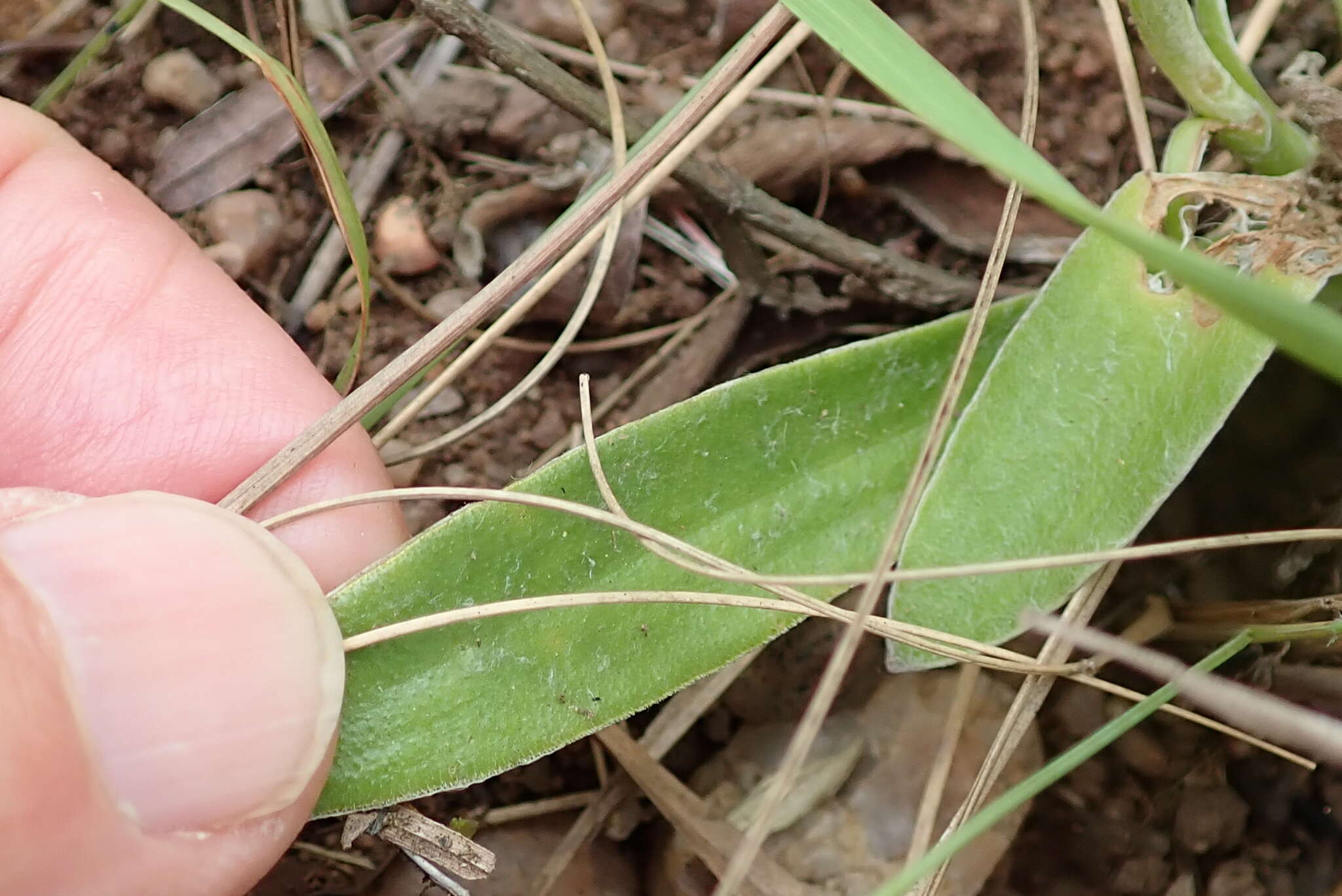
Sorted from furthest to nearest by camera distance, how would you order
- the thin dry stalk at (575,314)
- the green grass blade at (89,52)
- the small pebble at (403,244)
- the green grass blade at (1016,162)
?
1. the small pebble at (403,244)
2. the green grass blade at (89,52)
3. the thin dry stalk at (575,314)
4. the green grass blade at (1016,162)

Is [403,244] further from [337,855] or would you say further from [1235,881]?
[1235,881]

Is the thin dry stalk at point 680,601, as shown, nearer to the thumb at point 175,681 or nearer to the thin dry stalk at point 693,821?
the thumb at point 175,681

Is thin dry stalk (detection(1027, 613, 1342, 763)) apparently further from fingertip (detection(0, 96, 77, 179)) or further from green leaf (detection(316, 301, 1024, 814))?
fingertip (detection(0, 96, 77, 179))

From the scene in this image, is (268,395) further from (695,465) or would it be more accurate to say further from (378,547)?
(695,465)

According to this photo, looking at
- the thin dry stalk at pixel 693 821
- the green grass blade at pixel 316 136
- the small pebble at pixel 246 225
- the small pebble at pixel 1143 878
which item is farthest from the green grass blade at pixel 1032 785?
the small pebble at pixel 246 225

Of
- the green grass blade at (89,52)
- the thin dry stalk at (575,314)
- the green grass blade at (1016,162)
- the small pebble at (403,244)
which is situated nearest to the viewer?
the green grass blade at (1016,162)

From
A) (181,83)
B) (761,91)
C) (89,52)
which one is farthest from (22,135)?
(761,91)

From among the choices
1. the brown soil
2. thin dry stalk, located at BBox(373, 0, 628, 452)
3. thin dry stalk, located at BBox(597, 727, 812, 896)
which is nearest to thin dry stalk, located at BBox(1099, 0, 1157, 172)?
the brown soil

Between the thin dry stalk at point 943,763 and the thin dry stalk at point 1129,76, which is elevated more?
the thin dry stalk at point 1129,76
